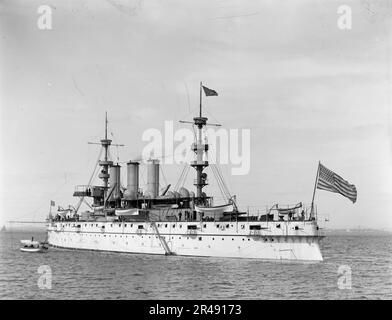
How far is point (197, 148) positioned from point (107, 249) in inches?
572

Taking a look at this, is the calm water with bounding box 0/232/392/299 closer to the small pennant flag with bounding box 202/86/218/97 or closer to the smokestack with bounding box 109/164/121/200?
the small pennant flag with bounding box 202/86/218/97

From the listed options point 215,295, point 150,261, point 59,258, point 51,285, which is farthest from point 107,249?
point 215,295

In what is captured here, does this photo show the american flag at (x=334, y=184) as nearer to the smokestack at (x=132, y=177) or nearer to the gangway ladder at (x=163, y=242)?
the gangway ladder at (x=163, y=242)

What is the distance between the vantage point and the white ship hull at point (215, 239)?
38.2 metres

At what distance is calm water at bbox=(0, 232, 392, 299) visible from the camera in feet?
88.2

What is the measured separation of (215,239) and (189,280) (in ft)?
36.7

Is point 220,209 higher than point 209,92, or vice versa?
point 209,92

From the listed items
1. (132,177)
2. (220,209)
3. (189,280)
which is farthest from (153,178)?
(189,280)

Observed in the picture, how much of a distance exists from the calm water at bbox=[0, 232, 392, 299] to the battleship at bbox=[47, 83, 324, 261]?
1304 mm

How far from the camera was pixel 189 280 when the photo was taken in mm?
30641

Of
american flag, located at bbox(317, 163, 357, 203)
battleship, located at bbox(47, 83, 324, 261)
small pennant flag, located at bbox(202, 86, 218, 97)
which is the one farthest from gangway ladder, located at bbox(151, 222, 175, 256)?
american flag, located at bbox(317, 163, 357, 203)

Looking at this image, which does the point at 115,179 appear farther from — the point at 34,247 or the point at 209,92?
the point at 209,92

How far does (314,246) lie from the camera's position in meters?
37.8
